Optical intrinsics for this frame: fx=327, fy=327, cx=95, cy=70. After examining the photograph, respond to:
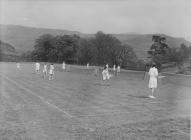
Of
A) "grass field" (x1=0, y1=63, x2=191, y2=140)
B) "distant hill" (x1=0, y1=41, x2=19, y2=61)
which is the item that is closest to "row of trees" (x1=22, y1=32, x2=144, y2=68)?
"distant hill" (x1=0, y1=41, x2=19, y2=61)

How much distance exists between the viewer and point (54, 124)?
9281mm

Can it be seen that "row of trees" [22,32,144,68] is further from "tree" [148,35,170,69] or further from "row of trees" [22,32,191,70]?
"tree" [148,35,170,69]

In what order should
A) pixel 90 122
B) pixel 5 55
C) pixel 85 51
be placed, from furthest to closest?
1. pixel 5 55
2. pixel 85 51
3. pixel 90 122

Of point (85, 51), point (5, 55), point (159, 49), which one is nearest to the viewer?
point (159, 49)

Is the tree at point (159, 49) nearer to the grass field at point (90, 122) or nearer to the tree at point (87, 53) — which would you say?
the tree at point (87, 53)

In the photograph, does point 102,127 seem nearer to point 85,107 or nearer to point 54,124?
point 54,124

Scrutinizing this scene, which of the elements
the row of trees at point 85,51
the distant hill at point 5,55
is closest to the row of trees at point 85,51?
the row of trees at point 85,51

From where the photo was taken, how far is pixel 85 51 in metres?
98.0

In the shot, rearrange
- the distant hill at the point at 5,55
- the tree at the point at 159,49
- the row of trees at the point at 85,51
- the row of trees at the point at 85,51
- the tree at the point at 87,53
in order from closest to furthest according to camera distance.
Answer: the tree at the point at 159,49, the row of trees at the point at 85,51, the row of trees at the point at 85,51, the tree at the point at 87,53, the distant hill at the point at 5,55

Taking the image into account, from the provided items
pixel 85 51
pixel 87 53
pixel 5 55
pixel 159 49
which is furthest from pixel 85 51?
pixel 159 49

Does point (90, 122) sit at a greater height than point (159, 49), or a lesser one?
lesser

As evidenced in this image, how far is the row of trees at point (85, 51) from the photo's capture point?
9369cm

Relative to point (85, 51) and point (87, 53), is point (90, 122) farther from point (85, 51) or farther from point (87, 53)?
point (85, 51)

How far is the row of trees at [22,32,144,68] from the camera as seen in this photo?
93.7 meters
